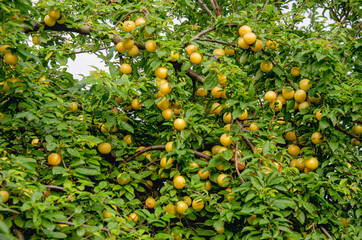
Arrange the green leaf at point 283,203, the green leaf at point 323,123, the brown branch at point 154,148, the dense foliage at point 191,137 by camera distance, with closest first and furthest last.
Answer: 1. the green leaf at point 283,203
2. the dense foliage at point 191,137
3. the green leaf at point 323,123
4. the brown branch at point 154,148

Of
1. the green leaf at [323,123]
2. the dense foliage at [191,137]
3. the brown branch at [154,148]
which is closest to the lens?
the dense foliage at [191,137]

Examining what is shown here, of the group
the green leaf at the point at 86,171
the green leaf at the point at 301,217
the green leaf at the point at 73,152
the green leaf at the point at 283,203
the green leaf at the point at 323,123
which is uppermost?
the green leaf at the point at 73,152

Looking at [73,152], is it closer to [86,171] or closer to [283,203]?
[86,171]

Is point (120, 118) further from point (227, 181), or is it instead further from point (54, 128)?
point (227, 181)

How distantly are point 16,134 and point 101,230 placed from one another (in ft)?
3.73

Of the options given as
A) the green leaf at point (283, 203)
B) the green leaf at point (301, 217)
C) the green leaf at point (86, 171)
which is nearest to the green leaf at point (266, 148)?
the green leaf at point (283, 203)

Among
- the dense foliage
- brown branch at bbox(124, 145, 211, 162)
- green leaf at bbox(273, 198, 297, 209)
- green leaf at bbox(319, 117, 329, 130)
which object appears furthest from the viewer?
brown branch at bbox(124, 145, 211, 162)

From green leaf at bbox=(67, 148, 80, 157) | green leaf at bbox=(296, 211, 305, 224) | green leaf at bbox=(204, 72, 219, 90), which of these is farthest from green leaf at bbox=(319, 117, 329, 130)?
green leaf at bbox=(67, 148, 80, 157)

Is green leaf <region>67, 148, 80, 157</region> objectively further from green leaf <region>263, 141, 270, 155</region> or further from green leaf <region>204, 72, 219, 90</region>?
green leaf <region>263, 141, 270, 155</region>

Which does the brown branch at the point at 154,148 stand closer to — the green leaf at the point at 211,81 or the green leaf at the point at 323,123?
the green leaf at the point at 211,81

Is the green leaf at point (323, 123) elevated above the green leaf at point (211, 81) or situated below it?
below

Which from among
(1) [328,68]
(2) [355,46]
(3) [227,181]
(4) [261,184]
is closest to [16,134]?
(3) [227,181]

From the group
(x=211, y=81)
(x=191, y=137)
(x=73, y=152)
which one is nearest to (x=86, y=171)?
(x=73, y=152)

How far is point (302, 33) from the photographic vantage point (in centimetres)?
374
